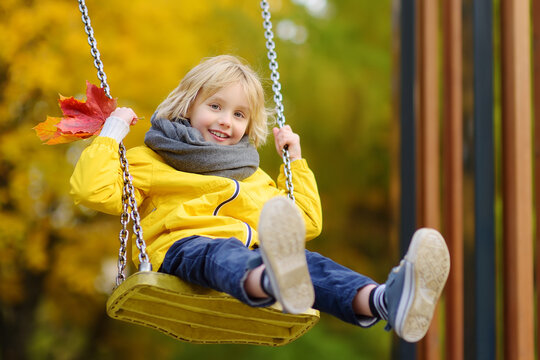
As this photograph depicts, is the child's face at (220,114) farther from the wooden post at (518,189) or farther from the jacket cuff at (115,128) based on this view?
the wooden post at (518,189)

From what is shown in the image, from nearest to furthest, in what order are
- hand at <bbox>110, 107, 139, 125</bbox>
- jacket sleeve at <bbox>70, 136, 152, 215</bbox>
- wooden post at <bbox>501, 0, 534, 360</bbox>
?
1. jacket sleeve at <bbox>70, 136, 152, 215</bbox>
2. hand at <bbox>110, 107, 139, 125</bbox>
3. wooden post at <bbox>501, 0, 534, 360</bbox>

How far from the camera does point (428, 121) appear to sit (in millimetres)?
4223

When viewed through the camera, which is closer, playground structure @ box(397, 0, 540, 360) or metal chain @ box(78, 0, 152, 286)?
metal chain @ box(78, 0, 152, 286)

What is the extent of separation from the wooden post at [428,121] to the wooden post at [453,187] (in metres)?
0.57

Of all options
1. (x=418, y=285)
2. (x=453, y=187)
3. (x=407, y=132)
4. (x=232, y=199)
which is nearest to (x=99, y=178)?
(x=232, y=199)

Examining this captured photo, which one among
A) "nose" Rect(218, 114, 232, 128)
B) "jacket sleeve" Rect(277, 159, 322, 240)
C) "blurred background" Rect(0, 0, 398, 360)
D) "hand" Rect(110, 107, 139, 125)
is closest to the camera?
"hand" Rect(110, 107, 139, 125)

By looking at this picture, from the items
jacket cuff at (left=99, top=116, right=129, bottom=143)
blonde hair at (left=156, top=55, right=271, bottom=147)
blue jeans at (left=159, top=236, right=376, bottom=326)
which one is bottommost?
blue jeans at (left=159, top=236, right=376, bottom=326)

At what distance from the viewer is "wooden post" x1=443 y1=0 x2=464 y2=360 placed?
3488 millimetres

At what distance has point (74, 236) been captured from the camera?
636 cm

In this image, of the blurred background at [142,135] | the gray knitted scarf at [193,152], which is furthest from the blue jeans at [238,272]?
the blurred background at [142,135]

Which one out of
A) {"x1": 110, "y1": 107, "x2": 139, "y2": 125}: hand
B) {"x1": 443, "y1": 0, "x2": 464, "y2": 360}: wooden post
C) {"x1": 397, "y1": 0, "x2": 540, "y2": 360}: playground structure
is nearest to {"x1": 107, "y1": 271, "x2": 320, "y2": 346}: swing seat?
{"x1": 110, "y1": 107, "x2": 139, "y2": 125}: hand

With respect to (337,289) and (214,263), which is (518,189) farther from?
(214,263)

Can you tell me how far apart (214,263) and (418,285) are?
1.51 ft

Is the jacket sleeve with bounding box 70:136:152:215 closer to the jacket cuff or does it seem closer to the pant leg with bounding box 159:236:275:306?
the jacket cuff
